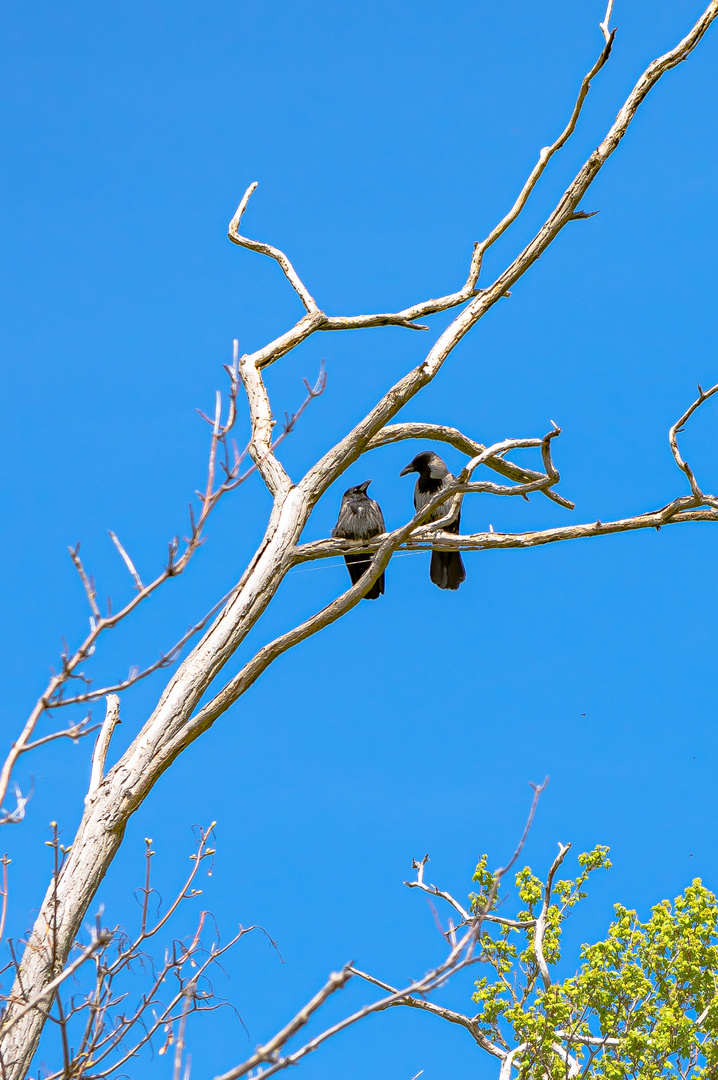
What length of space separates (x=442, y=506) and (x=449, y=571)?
575 mm

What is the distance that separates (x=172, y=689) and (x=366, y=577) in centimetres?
99

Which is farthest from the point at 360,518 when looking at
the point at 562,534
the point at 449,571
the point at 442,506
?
the point at 562,534

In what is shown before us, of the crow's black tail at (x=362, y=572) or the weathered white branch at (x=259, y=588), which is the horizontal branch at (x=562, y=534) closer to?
the weathered white branch at (x=259, y=588)

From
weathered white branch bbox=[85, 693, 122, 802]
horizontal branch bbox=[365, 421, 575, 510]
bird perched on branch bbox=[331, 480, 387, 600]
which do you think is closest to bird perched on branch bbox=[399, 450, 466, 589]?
bird perched on branch bbox=[331, 480, 387, 600]

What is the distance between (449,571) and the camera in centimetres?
Result: 862

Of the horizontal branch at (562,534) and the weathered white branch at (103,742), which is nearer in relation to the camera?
the weathered white branch at (103,742)

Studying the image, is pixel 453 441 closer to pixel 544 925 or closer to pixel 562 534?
pixel 562 534

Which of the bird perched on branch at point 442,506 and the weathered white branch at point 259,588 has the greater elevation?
the bird perched on branch at point 442,506

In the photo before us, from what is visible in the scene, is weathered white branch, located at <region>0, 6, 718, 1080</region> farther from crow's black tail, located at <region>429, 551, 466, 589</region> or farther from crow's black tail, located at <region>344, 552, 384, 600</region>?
crow's black tail, located at <region>344, 552, 384, 600</region>

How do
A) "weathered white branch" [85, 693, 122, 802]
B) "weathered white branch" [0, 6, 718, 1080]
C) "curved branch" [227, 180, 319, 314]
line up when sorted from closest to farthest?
"weathered white branch" [0, 6, 718, 1080] < "weathered white branch" [85, 693, 122, 802] < "curved branch" [227, 180, 319, 314]

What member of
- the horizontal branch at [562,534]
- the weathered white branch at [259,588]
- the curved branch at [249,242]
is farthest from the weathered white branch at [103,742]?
the curved branch at [249,242]

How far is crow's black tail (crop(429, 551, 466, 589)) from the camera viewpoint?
28.3 ft

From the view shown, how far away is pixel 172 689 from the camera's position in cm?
445

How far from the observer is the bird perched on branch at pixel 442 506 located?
28.3 ft
